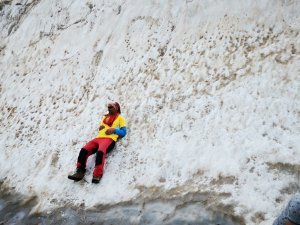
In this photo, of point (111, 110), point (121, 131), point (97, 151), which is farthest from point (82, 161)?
point (111, 110)

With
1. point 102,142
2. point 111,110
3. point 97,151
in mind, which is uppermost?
point 111,110

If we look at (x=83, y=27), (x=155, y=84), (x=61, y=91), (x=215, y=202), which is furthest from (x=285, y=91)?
(x=83, y=27)

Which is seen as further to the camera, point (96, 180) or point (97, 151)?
point (97, 151)

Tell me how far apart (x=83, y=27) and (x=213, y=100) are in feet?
25.2

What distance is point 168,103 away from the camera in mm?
10773

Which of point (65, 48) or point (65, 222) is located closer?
point (65, 222)

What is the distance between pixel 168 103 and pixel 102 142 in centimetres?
216

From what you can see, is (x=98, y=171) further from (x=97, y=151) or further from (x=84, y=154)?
(x=84, y=154)

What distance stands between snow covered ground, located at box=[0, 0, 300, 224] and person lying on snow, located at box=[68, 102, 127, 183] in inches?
12.7

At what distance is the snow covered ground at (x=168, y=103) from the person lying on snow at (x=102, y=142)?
32 centimetres

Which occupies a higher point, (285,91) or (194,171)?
(285,91)

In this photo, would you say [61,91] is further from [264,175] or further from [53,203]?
[264,175]

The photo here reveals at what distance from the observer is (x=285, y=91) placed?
29.7 feet

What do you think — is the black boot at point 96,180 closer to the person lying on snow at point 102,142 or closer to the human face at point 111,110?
the person lying on snow at point 102,142
